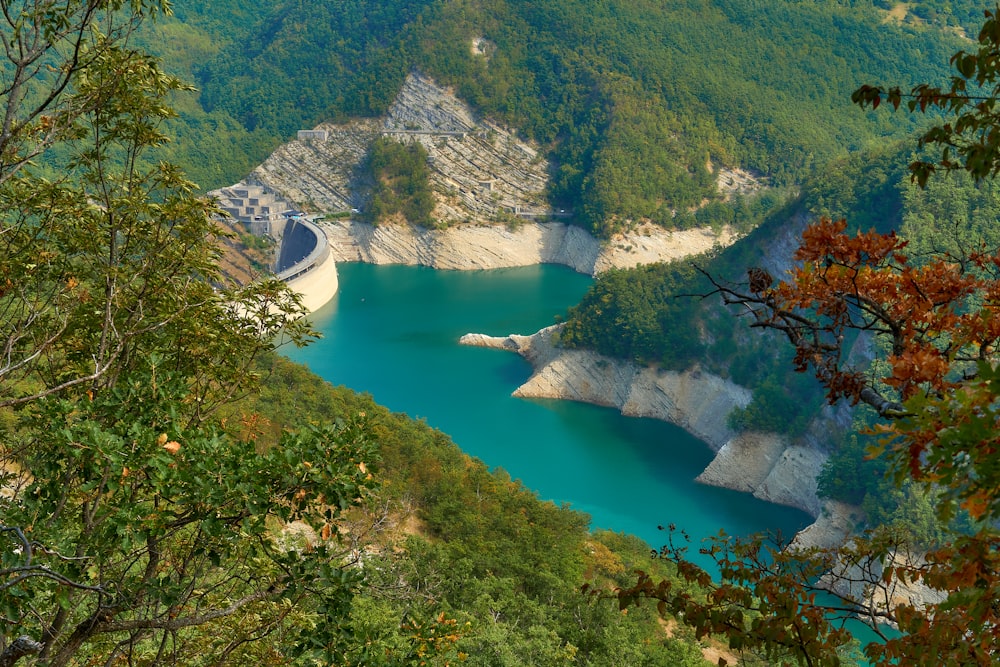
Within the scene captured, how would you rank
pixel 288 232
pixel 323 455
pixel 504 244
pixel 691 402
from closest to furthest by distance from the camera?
pixel 323 455 → pixel 691 402 → pixel 288 232 → pixel 504 244

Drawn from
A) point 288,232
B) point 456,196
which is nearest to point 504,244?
point 456,196

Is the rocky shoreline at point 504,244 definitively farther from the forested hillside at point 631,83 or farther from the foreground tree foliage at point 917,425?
the foreground tree foliage at point 917,425

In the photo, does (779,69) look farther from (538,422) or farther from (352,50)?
(538,422)

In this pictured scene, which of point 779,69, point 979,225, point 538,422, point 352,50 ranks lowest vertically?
point 538,422

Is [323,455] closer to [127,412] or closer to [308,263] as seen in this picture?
[127,412]

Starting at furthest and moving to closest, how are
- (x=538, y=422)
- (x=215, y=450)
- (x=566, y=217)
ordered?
(x=566, y=217)
(x=538, y=422)
(x=215, y=450)

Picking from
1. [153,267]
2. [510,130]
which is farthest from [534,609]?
[510,130]

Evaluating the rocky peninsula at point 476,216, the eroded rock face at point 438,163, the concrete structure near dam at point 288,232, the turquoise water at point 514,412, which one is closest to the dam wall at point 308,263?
the concrete structure near dam at point 288,232
